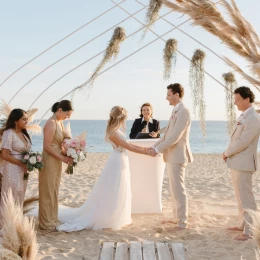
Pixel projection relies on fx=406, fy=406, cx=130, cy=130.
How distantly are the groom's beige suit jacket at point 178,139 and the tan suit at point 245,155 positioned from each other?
59 cm

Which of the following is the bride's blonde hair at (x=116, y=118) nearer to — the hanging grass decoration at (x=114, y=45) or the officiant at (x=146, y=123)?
the hanging grass decoration at (x=114, y=45)

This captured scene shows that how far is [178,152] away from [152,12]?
1.69 metres

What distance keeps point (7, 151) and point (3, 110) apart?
624 millimetres

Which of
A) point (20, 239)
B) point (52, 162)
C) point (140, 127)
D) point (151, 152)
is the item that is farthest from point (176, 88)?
point (20, 239)

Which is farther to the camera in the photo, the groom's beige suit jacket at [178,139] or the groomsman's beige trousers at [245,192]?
the groom's beige suit jacket at [178,139]

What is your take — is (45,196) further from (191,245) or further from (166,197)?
(166,197)

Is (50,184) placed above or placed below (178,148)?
below

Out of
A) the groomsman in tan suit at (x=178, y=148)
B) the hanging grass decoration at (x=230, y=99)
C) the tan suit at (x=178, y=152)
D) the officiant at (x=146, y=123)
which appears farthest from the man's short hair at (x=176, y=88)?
the officiant at (x=146, y=123)

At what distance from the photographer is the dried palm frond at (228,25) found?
9.85ft

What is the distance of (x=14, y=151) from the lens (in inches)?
180

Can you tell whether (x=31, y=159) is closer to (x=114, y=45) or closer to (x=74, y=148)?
(x=74, y=148)

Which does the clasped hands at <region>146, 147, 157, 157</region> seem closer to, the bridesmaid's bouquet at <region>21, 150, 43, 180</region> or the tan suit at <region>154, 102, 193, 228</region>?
the tan suit at <region>154, 102, 193, 228</region>

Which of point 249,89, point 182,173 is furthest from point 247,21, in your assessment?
point 182,173

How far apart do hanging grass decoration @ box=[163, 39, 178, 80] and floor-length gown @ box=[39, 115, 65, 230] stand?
172cm
